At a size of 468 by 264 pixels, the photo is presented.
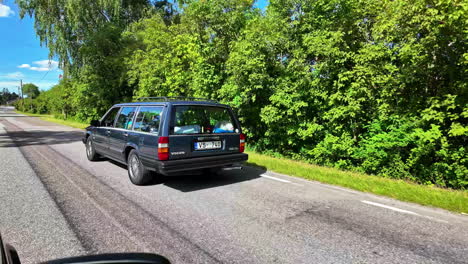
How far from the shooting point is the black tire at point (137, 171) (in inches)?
208

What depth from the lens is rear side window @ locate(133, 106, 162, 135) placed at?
5.06 m

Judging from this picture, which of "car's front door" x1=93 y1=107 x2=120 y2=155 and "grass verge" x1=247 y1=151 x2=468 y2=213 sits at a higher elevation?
"car's front door" x1=93 y1=107 x2=120 y2=155

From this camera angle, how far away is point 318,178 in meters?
5.95

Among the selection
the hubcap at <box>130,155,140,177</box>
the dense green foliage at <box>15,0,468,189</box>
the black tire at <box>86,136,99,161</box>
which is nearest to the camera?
the hubcap at <box>130,155,140,177</box>

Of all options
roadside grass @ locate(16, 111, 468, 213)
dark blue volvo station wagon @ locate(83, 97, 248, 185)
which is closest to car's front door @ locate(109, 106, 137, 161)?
dark blue volvo station wagon @ locate(83, 97, 248, 185)

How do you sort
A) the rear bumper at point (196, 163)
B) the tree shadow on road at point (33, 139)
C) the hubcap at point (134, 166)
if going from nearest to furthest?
the rear bumper at point (196, 163), the hubcap at point (134, 166), the tree shadow on road at point (33, 139)

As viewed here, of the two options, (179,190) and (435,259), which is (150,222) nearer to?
(179,190)

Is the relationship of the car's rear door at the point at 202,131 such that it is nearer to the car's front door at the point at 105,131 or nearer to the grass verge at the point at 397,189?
the grass verge at the point at 397,189

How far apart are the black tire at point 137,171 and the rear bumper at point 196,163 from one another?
0.61m

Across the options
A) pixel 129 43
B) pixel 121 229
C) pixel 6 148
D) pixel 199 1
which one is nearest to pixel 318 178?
pixel 121 229

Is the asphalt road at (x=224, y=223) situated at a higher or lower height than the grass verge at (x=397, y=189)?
lower

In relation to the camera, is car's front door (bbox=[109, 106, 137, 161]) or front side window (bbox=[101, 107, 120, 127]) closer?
car's front door (bbox=[109, 106, 137, 161])

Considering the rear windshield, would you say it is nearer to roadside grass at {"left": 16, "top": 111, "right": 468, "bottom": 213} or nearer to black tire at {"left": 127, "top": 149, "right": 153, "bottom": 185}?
black tire at {"left": 127, "top": 149, "right": 153, "bottom": 185}

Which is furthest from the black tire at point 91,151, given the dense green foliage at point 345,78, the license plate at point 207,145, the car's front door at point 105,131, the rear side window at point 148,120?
the dense green foliage at point 345,78
